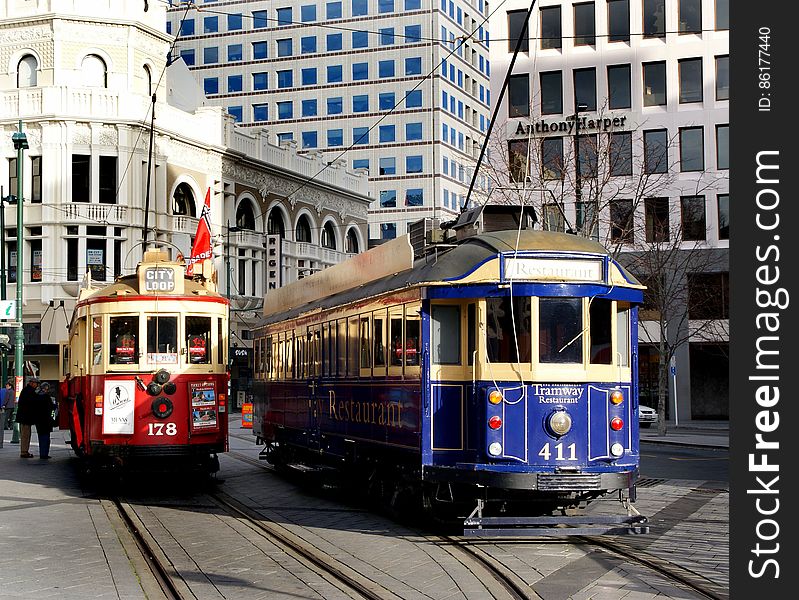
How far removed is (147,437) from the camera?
17.2 metres

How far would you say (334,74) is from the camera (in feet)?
258

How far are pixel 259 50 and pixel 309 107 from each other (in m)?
5.22

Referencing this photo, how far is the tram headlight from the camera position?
1209 cm

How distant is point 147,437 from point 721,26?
34.7 m

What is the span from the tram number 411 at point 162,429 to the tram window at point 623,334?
7.35 metres

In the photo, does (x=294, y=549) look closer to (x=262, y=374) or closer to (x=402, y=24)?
(x=262, y=374)

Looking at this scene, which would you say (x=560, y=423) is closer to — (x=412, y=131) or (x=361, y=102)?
(x=412, y=131)

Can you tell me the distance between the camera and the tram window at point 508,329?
12.3 metres

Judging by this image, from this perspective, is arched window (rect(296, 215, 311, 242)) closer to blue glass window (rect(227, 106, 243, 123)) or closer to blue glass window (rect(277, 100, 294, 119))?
blue glass window (rect(277, 100, 294, 119))

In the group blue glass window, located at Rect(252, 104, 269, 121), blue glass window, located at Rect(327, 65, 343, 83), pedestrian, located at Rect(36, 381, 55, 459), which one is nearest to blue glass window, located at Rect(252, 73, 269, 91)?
blue glass window, located at Rect(252, 104, 269, 121)

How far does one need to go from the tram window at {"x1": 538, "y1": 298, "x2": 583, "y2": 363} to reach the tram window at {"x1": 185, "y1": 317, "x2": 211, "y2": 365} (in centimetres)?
713

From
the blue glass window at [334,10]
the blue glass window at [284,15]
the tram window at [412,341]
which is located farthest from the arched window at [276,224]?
the tram window at [412,341]
